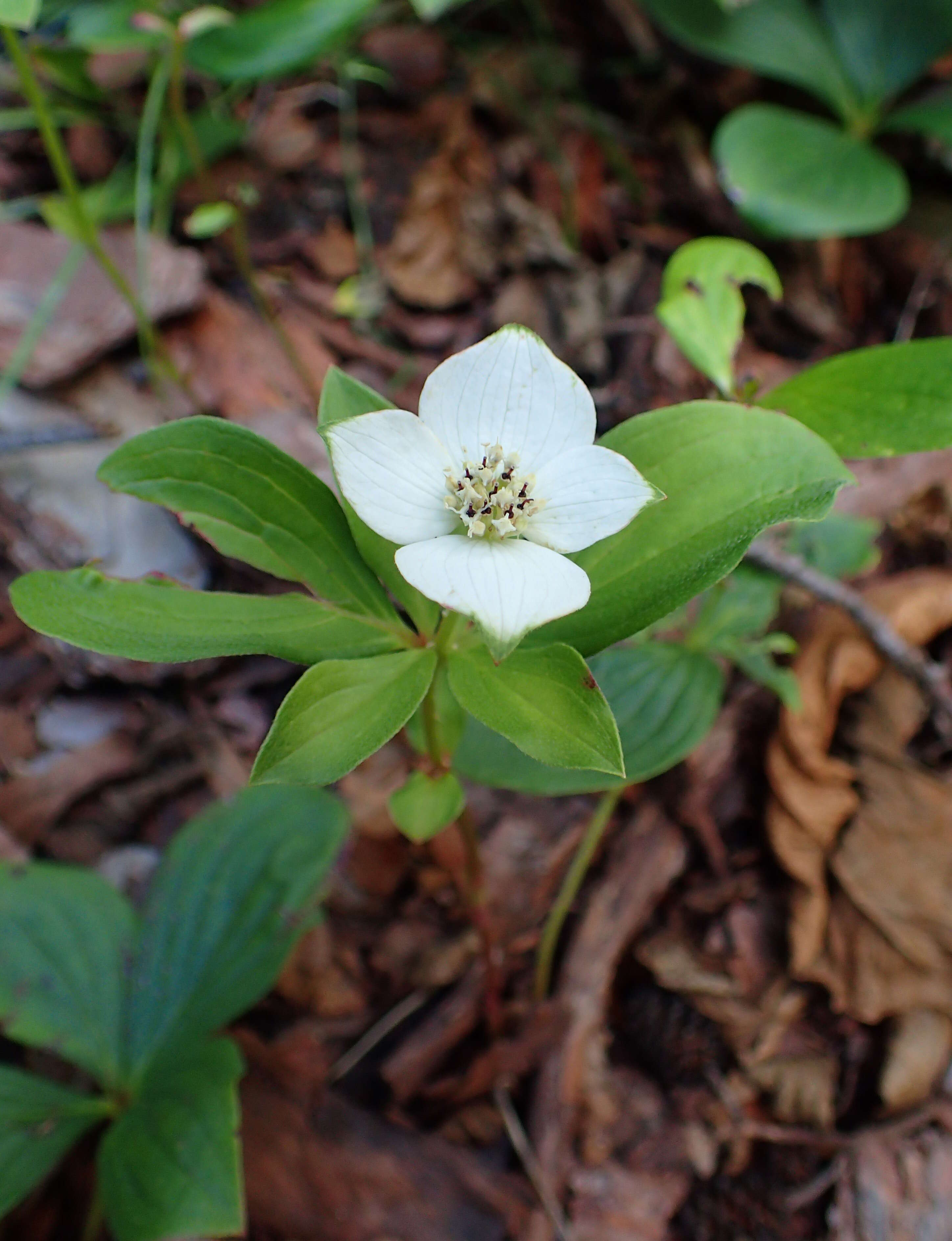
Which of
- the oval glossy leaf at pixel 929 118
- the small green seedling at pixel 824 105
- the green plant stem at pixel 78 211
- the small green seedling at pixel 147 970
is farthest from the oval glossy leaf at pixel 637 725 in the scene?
the oval glossy leaf at pixel 929 118

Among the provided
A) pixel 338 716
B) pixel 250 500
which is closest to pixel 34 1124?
pixel 338 716

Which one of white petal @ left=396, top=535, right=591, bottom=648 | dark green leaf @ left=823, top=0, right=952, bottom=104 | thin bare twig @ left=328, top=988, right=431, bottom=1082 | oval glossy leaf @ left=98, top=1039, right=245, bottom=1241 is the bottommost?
thin bare twig @ left=328, top=988, right=431, bottom=1082

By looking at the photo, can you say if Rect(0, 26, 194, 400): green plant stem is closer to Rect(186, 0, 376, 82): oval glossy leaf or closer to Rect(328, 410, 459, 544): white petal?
Rect(186, 0, 376, 82): oval glossy leaf

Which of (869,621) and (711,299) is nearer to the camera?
(711,299)

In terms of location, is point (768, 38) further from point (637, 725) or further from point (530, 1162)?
point (530, 1162)

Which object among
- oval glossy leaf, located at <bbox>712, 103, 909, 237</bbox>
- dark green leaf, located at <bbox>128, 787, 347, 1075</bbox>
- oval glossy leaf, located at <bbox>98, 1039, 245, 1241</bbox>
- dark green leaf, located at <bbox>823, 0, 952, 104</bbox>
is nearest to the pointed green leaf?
dark green leaf, located at <bbox>128, 787, 347, 1075</bbox>
